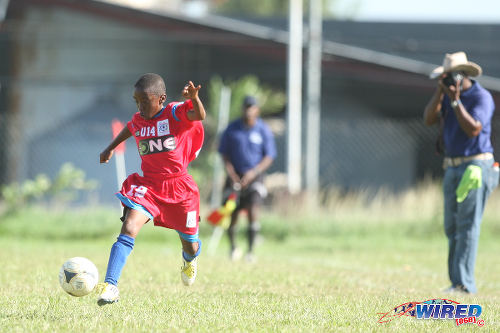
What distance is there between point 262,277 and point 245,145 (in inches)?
149

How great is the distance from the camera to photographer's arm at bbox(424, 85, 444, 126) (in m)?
8.15

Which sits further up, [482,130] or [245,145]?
[482,130]

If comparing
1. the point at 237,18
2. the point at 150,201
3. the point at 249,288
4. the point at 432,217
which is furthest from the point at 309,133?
the point at 150,201

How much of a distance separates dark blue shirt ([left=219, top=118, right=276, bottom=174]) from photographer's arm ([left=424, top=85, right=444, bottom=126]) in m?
4.06

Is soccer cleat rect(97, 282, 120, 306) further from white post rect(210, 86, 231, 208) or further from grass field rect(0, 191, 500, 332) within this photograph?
white post rect(210, 86, 231, 208)

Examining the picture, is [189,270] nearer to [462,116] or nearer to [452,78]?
[462,116]

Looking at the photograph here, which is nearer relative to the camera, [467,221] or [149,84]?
[149,84]

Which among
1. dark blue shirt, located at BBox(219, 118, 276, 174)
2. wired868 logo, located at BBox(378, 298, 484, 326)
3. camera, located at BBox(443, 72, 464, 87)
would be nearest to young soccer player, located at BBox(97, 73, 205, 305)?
wired868 logo, located at BBox(378, 298, 484, 326)

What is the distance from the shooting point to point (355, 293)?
752 cm

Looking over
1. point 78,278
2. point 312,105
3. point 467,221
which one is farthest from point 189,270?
point 312,105

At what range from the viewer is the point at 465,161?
8133 mm

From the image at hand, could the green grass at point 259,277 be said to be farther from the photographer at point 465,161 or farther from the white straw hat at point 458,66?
the white straw hat at point 458,66

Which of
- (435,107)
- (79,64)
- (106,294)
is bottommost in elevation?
(106,294)

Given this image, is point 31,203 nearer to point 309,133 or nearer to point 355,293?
point 309,133
